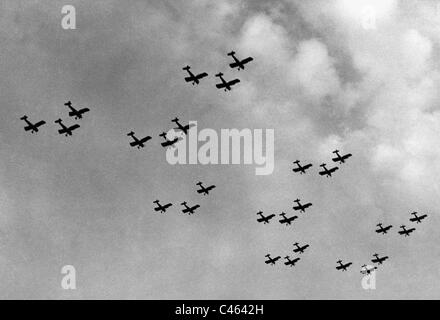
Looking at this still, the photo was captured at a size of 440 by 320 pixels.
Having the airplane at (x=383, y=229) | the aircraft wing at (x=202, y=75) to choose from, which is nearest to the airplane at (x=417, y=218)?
the airplane at (x=383, y=229)

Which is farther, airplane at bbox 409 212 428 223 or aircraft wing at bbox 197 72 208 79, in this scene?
airplane at bbox 409 212 428 223

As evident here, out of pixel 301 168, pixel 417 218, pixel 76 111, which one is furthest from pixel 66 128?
pixel 417 218

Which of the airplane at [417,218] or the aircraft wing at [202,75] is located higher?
the aircraft wing at [202,75]

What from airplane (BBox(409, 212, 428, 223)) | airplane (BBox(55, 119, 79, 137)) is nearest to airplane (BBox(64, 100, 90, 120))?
airplane (BBox(55, 119, 79, 137))

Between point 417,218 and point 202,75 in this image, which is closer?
point 202,75

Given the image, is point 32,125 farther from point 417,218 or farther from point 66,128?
point 417,218

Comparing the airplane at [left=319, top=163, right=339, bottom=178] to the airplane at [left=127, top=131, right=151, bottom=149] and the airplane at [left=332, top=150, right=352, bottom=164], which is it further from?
the airplane at [left=127, top=131, right=151, bottom=149]

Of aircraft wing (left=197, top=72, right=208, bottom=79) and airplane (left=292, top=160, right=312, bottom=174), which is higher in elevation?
aircraft wing (left=197, top=72, right=208, bottom=79)

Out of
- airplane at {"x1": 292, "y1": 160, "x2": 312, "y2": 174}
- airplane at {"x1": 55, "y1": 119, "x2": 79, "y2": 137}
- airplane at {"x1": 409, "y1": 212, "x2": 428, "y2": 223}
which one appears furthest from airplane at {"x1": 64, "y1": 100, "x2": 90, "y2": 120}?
airplane at {"x1": 409, "y1": 212, "x2": 428, "y2": 223}

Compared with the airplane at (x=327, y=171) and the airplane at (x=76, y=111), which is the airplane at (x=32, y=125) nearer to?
the airplane at (x=76, y=111)
